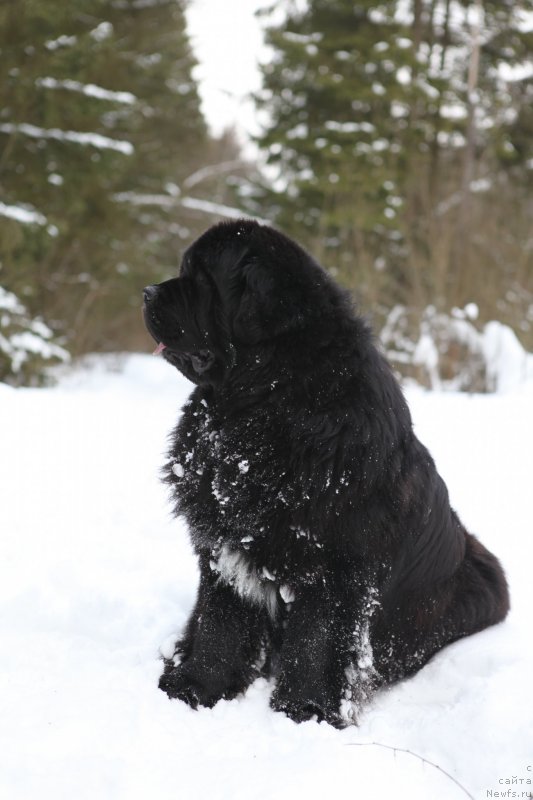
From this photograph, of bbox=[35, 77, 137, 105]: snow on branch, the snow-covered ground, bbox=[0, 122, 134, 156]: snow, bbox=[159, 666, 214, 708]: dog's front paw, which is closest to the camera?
→ the snow-covered ground

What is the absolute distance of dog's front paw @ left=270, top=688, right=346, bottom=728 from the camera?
2576 millimetres

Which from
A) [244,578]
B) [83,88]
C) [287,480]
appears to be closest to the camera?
[287,480]

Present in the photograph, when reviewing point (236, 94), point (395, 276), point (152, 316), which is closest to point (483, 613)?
point (152, 316)

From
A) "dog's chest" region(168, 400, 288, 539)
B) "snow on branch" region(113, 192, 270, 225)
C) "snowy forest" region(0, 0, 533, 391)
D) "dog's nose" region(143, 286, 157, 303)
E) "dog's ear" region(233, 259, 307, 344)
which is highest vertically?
"dog's ear" region(233, 259, 307, 344)

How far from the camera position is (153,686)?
2.68m

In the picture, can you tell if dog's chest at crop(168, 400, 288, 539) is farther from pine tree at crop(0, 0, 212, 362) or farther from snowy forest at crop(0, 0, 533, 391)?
pine tree at crop(0, 0, 212, 362)

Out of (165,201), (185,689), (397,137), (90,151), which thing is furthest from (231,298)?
(165,201)

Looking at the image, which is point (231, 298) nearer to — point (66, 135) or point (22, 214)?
point (22, 214)

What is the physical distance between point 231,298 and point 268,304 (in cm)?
17

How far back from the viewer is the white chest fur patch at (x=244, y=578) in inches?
103

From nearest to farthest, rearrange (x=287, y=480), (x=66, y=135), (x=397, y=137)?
(x=287, y=480) < (x=66, y=135) < (x=397, y=137)

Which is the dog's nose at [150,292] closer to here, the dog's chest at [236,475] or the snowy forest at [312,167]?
the dog's chest at [236,475]

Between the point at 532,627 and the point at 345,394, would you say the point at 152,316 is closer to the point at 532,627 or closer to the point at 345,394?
the point at 345,394

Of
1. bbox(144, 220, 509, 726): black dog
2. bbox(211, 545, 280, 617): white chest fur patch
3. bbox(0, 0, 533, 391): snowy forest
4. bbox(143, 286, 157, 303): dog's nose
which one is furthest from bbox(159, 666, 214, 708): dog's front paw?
bbox(0, 0, 533, 391): snowy forest
